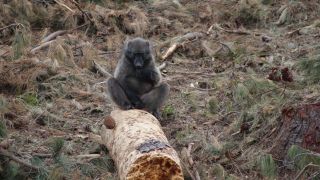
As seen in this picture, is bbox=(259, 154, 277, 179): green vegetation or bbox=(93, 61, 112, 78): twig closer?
bbox=(259, 154, 277, 179): green vegetation

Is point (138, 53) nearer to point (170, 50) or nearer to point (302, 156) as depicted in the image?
point (302, 156)

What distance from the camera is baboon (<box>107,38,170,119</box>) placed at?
8.68m

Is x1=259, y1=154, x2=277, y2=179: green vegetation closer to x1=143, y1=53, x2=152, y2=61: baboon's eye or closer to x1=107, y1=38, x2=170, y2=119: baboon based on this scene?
x1=107, y1=38, x2=170, y2=119: baboon

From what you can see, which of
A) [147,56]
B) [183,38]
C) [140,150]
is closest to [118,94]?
[147,56]

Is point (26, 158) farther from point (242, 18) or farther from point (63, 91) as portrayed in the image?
point (242, 18)

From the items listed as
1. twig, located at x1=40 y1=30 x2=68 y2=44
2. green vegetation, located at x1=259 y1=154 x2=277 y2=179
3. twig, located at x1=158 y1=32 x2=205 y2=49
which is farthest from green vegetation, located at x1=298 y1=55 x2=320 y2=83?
twig, located at x1=40 y1=30 x2=68 y2=44

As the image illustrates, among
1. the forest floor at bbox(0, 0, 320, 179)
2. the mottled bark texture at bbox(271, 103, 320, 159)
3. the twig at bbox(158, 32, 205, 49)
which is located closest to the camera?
the mottled bark texture at bbox(271, 103, 320, 159)

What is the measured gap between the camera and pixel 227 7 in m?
14.8

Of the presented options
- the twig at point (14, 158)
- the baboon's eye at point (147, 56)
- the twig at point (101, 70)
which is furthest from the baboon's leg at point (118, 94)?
the twig at point (101, 70)

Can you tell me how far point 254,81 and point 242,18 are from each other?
587 cm

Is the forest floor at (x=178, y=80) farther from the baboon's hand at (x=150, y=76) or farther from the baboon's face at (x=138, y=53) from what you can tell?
the baboon's face at (x=138, y=53)

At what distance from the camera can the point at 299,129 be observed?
691 cm

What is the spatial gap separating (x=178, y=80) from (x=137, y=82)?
2492 mm

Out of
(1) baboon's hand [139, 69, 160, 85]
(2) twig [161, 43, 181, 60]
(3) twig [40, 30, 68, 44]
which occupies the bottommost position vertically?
(2) twig [161, 43, 181, 60]
